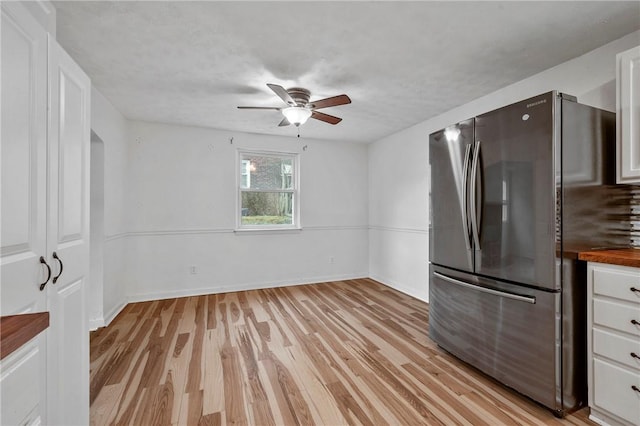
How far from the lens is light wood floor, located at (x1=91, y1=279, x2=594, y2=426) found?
69.5 inches

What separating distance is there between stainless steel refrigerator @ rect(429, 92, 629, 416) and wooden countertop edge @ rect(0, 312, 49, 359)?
237 cm

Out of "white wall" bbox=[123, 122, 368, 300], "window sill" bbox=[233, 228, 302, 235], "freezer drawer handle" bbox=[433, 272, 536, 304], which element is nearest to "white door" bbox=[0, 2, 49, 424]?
"freezer drawer handle" bbox=[433, 272, 536, 304]

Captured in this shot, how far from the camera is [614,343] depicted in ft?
5.32

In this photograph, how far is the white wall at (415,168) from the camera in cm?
219

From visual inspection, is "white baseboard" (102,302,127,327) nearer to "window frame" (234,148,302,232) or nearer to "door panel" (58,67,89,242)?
"window frame" (234,148,302,232)

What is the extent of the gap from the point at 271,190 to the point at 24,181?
362 centimetres

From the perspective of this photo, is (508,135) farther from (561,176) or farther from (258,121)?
(258,121)

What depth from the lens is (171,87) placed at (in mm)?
2797

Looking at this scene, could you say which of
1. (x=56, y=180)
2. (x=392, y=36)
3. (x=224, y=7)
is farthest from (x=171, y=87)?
(x=392, y=36)

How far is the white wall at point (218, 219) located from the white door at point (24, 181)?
299cm

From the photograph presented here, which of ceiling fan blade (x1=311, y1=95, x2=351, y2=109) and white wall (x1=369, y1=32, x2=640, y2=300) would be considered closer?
white wall (x1=369, y1=32, x2=640, y2=300)

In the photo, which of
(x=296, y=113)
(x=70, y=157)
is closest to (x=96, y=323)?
(x=70, y=157)

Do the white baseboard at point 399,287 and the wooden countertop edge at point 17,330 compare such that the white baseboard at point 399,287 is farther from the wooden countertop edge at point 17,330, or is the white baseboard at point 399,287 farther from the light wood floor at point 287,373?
the wooden countertop edge at point 17,330

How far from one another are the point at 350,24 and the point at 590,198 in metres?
1.94
